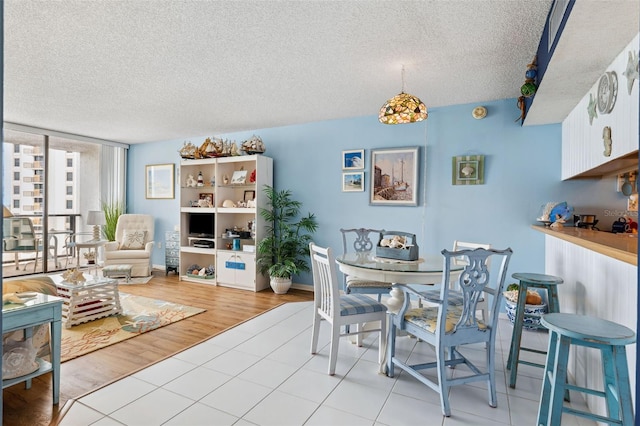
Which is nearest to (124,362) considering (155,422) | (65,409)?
(65,409)

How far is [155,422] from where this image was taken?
198 cm

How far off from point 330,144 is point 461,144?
5.64 ft

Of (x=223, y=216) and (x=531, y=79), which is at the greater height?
(x=531, y=79)

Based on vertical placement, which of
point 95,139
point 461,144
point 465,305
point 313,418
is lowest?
point 313,418

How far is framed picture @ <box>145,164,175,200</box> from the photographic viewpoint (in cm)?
644

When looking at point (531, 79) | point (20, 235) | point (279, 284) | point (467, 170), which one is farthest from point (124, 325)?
point (531, 79)

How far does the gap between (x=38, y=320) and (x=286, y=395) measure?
5.12 ft

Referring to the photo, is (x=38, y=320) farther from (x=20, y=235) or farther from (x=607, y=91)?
(x=20, y=235)

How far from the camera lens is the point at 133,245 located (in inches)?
236

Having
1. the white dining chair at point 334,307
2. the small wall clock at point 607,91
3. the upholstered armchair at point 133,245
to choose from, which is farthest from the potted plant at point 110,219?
the small wall clock at point 607,91

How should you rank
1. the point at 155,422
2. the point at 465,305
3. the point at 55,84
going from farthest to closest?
the point at 55,84 < the point at 465,305 < the point at 155,422

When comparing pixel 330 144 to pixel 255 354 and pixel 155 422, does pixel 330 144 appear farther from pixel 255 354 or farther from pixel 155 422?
pixel 155 422

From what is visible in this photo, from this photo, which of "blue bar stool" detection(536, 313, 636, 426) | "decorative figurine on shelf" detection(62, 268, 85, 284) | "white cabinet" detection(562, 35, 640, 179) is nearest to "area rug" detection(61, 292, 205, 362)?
"decorative figurine on shelf" detection(62, 268, 85, 284)

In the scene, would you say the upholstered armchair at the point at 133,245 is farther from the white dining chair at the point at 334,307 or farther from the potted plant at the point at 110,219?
the white dining chair at the point at 334,307
